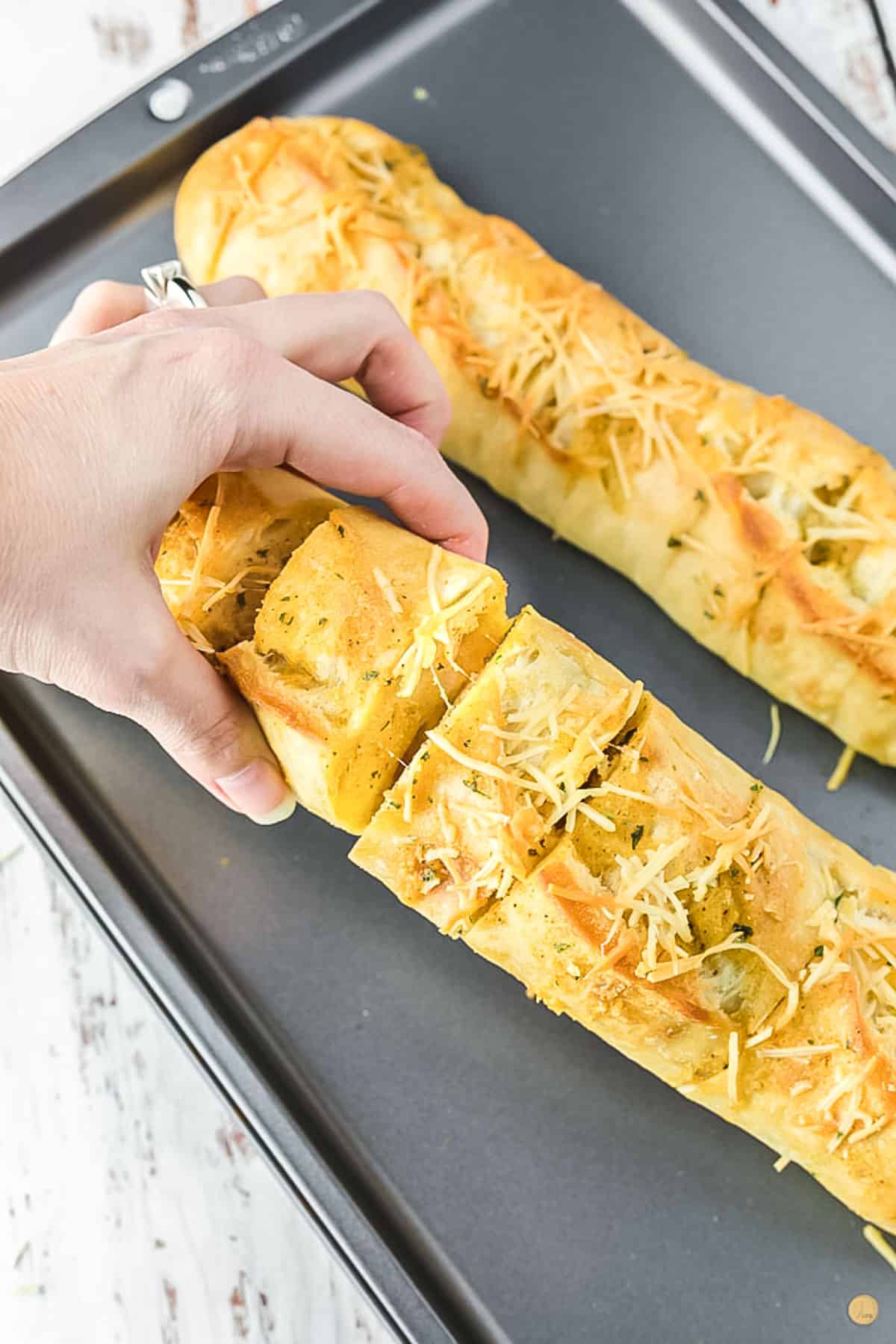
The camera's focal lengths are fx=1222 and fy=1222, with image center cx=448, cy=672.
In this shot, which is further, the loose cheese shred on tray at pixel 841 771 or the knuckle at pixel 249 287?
the loose cheese shred on tray at pixel 841 771

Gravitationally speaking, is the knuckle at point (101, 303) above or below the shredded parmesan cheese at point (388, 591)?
above

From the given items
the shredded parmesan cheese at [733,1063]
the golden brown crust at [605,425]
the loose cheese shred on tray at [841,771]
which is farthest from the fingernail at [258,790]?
the loose cheese shred on tray at [841,771]

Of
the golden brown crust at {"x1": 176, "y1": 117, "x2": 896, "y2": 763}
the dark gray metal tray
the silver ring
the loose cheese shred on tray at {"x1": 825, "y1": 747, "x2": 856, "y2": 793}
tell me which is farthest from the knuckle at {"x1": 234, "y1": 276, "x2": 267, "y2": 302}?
the loose cheese shred on tray at {"x1": 825, "y1": 747, "x2": 856, "y2": 793}

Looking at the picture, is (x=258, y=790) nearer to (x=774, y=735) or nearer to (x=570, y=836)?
(x=570, y=836)

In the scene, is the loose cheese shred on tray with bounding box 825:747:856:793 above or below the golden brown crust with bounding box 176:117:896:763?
below

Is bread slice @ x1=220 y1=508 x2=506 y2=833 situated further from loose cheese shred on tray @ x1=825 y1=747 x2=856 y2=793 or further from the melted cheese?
loose cheese shred on tray @ x1=825 y1=747 x2=856 y2=793

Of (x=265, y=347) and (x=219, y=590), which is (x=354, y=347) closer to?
(x=265, y=347)

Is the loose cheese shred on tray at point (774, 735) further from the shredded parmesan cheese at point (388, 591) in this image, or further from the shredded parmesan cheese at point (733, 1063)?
the shredded parmesan cheese at point (388, 591)
